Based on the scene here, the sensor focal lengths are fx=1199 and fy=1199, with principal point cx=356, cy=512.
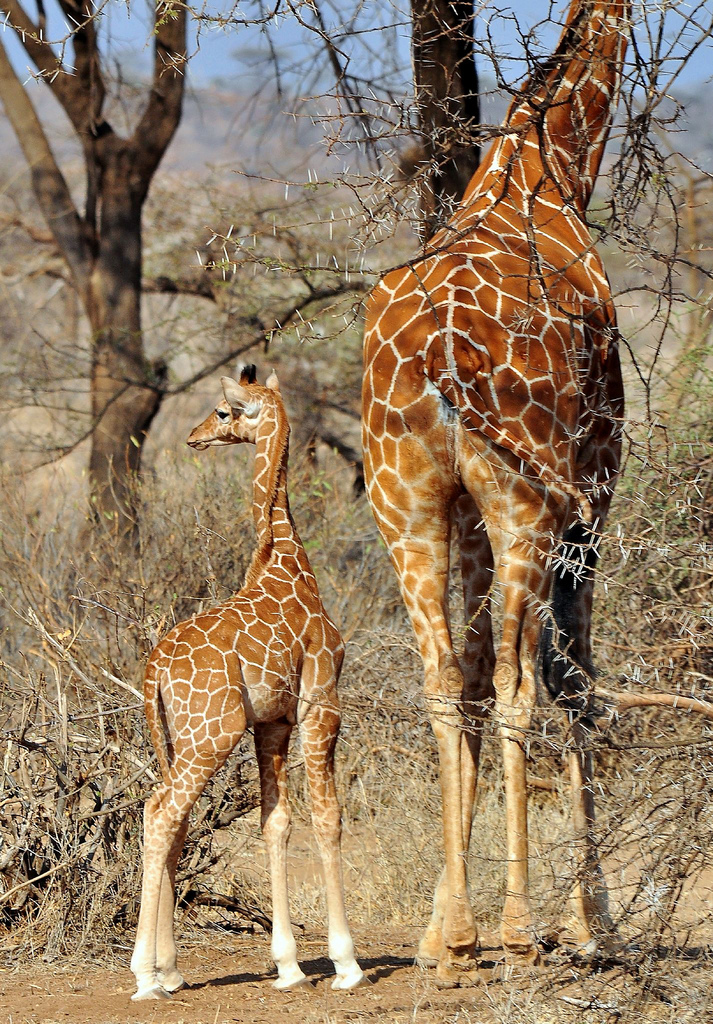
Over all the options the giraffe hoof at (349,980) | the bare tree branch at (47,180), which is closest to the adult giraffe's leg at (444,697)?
the giraffe hoof at (349,980)

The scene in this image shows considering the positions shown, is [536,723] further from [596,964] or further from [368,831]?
[368,831]

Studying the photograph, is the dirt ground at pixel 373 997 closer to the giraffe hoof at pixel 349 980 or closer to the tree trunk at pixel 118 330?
the giraffe hoof at pixel 349 980

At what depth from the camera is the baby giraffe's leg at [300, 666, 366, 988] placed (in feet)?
13.7

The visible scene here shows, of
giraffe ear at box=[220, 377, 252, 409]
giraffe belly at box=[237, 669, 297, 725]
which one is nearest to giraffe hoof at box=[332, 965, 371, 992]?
giraffe belly at box=[237, 669, 297, 725]

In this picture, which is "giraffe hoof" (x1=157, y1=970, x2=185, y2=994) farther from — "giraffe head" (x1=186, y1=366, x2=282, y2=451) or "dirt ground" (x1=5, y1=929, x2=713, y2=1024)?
"giraffe head" (x1=186, y1=366, x2=282, y2=451)

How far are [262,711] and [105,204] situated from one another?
8.39 m

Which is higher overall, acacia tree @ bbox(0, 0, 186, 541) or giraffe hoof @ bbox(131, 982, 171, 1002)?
acacia tree @ bbox(0, 0, 186, 541)

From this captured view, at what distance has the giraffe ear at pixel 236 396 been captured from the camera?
4.70 meters

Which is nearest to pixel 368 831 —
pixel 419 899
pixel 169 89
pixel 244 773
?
pixel 419 899

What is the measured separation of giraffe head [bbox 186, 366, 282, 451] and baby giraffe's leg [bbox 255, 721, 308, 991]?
1.15 metres

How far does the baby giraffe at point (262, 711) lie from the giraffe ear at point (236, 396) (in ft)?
0.04

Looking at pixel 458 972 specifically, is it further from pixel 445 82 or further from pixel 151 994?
pixel 445 82

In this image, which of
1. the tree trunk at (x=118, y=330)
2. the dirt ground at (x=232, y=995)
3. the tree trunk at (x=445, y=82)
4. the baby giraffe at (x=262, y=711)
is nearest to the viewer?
the dirt ground at (x=232, y=995)

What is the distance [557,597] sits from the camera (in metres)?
5.07
